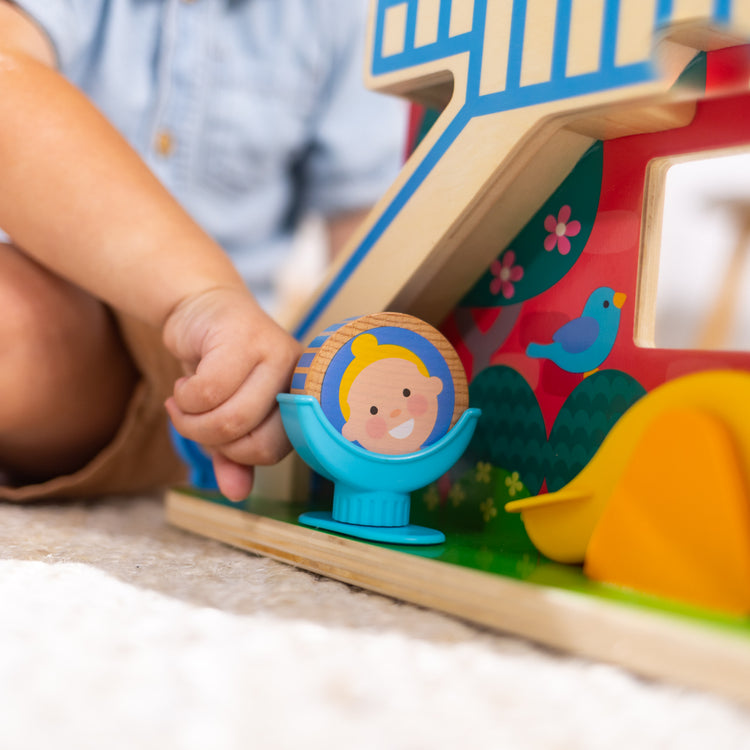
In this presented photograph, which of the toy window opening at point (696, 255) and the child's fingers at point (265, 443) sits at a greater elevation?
the toy window opening at point (696, 255)

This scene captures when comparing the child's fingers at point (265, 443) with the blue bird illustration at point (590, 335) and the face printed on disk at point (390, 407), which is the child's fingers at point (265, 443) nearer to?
the face printed on disk at point (390, 407)

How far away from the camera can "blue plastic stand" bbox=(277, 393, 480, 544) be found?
0.42 meters

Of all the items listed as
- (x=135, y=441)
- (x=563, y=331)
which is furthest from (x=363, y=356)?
(x=135, y=441)

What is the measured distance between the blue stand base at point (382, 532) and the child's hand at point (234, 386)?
0.06 meters

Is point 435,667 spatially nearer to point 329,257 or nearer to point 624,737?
point 624,737

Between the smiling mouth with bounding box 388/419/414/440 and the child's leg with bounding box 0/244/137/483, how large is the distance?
330mm

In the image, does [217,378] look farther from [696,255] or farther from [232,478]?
[696,255]

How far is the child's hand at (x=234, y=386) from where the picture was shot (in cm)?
46

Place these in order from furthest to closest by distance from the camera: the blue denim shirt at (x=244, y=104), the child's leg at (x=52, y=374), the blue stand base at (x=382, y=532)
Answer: the blue denim shirt at (x=244, y=104)
the child's leg at (x=52, y=374)
the blue stand base at (x=382, y=532)

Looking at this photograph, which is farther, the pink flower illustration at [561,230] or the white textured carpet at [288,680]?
the pink flower illustration at [561,230]

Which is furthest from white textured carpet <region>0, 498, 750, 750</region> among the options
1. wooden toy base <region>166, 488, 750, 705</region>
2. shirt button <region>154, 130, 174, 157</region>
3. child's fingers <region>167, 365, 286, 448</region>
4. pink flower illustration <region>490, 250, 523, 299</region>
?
shirt button <region>154, 130, 174, 157</region>

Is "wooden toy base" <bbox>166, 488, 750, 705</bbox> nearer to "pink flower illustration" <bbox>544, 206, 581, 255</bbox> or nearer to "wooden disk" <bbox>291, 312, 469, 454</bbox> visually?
"wooden disk" <bbox>291, 312, 469, 454</bbox>

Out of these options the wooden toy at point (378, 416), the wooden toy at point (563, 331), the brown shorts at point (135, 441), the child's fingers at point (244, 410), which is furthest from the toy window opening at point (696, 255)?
the brown shorts at point (135, 441)

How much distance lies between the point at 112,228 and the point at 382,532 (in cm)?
29
